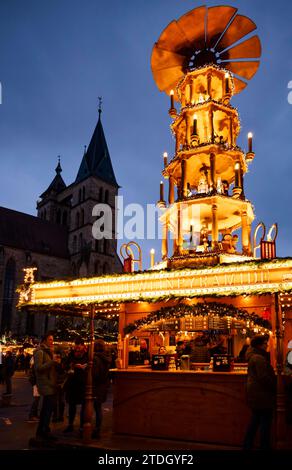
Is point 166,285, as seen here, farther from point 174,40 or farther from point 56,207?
point 56,207

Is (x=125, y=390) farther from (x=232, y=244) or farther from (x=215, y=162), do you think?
(x=215, y=162)

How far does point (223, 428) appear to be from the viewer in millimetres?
8336

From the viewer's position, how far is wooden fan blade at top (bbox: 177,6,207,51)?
13.1 metres

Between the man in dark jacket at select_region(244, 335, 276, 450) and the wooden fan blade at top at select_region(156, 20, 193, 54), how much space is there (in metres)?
10.2

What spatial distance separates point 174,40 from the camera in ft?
45.0

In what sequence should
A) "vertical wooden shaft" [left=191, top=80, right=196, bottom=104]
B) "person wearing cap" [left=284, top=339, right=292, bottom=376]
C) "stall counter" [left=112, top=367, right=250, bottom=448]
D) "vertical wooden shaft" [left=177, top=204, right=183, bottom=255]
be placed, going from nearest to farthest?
"stall counter" [left=112, top=367, right=250, bottom=448] → "person wearing cap" [left=284, top=339, right=292, bottom=376] → "vertical wooden shaft" [left=177, top=204, right=183, bottom=255] → "vertical wooden shaft" [left=191, top=80, right=196, bottom=104]

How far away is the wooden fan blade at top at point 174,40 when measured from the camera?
13.5 m

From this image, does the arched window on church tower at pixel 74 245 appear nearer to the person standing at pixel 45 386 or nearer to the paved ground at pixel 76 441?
the paved ground at pixel 76 441

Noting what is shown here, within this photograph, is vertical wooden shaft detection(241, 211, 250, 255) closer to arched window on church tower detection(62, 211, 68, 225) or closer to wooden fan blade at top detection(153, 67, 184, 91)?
wooden fan blade at top detection(153, 67, 184, 91)

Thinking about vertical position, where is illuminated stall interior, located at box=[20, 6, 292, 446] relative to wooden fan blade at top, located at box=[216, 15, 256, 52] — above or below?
below

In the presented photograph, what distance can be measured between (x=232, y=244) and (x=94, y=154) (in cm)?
5713

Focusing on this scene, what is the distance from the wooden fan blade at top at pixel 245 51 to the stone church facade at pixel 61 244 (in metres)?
41.4

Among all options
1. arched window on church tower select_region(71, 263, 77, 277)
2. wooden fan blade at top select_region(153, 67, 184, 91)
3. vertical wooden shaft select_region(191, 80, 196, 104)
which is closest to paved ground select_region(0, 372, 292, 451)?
vertical wooden shaft select_region(191, 80, 196, 104)
